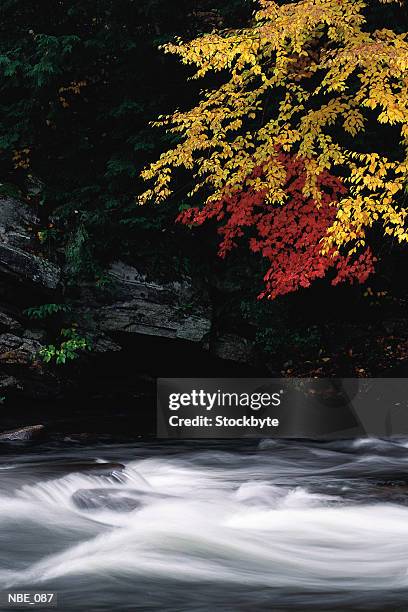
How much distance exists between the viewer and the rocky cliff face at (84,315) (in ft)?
39.9

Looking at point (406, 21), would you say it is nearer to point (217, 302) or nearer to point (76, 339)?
point (217, 302)

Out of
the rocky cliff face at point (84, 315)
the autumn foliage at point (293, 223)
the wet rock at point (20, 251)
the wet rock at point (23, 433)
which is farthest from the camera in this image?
the rocky cliff face at point (84, 315)

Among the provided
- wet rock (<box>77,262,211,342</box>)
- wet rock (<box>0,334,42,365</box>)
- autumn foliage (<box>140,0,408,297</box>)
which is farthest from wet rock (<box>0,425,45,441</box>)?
autumn foliage (<box>140,0,408,297</box>)

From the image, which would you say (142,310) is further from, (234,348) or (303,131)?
(303,131)

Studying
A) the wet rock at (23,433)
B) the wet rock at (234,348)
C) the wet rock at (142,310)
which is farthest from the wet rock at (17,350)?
the wet rock at (234,348)

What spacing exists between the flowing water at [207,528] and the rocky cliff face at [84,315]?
221cm

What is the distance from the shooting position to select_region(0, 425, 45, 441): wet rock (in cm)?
1059

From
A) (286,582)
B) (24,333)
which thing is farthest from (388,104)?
A: (24,333)

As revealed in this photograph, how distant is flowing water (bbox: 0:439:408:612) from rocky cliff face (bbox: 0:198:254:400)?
221cm

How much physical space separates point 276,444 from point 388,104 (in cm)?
488

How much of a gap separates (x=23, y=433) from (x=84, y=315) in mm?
2477

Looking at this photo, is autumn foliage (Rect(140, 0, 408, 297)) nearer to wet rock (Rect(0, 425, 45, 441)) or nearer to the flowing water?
the flowing water

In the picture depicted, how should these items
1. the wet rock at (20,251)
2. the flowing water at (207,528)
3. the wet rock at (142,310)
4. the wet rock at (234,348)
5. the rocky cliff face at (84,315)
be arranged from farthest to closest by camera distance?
the wet rock at (234,348), the wet rock at (142,310), the rocky cliff face at (84,315), the wet rock at (20,251), the flowing water at (207,528)

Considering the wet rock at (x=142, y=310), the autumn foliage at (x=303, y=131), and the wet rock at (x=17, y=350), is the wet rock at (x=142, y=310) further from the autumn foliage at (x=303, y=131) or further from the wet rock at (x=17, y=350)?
the autumn foliage at (x=303, y=131)
